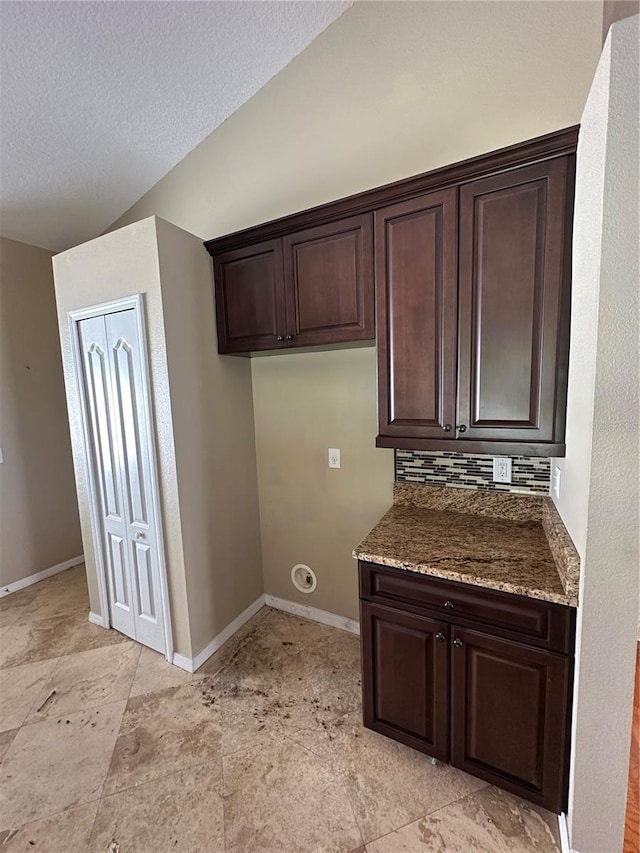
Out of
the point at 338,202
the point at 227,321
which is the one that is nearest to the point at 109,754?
the point at 227,321

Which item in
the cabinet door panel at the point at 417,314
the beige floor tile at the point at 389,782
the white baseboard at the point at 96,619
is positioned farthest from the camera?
the white baseboard at the point at 96,619

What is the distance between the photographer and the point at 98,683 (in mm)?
1989

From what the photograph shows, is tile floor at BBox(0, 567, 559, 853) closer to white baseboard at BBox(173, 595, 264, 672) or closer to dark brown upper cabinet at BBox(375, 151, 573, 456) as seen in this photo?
white baseboard at BBox(173, 595, 264, 672)

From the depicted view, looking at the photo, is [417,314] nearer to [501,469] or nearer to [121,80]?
[501,469]

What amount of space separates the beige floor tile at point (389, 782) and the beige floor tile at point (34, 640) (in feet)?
6.22

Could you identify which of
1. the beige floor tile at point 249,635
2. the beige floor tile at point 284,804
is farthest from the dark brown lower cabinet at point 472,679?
the beige floor tile at point 249,635

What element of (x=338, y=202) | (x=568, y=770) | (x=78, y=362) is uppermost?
(x=338, y=202)

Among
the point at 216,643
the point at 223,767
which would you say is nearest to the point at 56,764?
the point at 223,767

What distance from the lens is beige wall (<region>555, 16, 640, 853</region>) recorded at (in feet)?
3.05

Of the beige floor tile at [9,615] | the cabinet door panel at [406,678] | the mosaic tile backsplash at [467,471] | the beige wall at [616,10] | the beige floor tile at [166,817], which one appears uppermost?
the beige wall at [616,10]

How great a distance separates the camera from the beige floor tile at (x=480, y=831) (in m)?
1.23

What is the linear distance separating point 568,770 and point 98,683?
2.22 meters

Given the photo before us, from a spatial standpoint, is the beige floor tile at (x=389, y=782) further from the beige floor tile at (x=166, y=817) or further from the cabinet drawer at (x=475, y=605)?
the cabinet drawer at (x=475, y=605)

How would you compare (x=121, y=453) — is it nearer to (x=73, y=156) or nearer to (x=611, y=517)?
(x=73, y=156)
